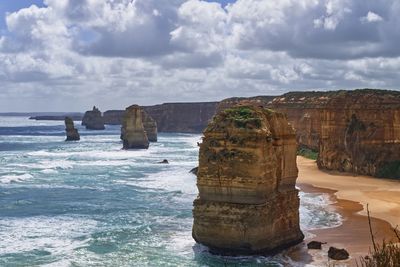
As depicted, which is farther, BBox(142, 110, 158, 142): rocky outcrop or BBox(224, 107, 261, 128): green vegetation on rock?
BBox(142, 110, 158, 142): rocky outcrop

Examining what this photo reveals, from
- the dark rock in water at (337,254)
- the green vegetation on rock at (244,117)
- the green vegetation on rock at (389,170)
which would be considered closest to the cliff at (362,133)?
the green vegetation on rock at (389,170)

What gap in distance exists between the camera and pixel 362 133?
55625mm

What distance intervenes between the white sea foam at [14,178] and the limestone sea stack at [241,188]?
1254 inches

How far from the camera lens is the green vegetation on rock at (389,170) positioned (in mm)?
51906

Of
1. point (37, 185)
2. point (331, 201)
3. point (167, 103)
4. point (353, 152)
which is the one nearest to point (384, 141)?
point (353, 152)

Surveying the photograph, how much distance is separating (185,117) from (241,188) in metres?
156

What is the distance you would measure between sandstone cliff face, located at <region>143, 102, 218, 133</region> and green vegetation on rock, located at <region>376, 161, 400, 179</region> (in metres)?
127

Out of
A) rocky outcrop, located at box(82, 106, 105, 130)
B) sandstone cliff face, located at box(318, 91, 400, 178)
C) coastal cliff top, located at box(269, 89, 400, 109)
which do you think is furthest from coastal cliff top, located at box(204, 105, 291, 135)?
rocky outcrop, located at box(82, 106, 105, 130)

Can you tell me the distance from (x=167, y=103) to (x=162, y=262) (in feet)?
528

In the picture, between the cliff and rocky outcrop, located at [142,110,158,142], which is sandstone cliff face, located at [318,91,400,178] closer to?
the cliff

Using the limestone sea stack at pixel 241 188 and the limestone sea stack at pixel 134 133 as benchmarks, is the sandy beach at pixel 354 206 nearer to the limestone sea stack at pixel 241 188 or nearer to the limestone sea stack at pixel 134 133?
the limestone sea stack at pixel 241 188

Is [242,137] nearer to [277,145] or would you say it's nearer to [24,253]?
[277,145]

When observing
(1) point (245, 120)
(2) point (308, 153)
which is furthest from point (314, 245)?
(2) point (308, 153)

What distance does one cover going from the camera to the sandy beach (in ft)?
90.1
